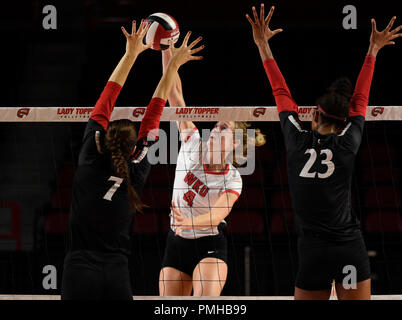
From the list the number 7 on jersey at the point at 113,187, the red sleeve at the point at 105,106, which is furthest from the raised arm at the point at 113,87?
the number 7 on jersey at the point at 113,187

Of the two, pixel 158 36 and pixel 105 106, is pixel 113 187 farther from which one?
pixel 158 36

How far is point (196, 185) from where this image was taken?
509cm

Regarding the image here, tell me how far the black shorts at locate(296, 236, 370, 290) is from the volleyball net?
8.66ft

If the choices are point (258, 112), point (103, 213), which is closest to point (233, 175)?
point (258, 112)

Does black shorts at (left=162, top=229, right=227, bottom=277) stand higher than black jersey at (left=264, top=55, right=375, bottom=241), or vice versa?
black jersey at (left=264, top=55, right=375, bottom=241)

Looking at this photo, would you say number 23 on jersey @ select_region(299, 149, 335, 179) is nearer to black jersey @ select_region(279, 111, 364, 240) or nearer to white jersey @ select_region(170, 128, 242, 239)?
black jersey @ select_region(279, 111, 364, 240)

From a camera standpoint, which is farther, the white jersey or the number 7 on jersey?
the white jersey

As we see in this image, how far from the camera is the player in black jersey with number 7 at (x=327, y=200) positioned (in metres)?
3.36

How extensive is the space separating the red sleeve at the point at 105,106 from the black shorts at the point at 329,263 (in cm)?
135

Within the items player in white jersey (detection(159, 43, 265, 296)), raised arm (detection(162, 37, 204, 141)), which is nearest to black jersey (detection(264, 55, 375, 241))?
player in white jersey (detection(159, 43, 265, 296))

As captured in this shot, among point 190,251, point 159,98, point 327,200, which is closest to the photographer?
point 327,200

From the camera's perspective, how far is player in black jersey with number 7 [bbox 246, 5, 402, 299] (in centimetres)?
336

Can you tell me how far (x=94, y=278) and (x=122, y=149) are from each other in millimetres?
719
